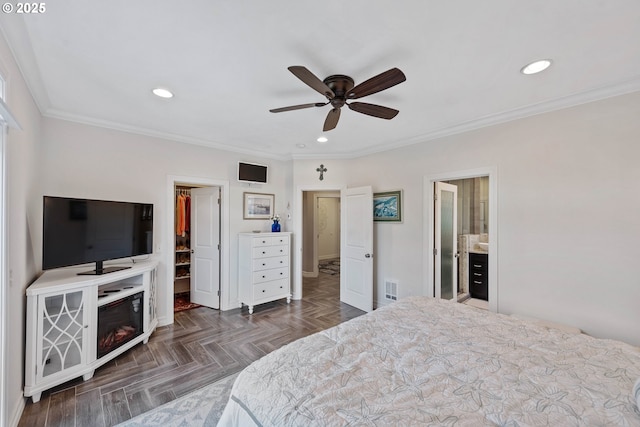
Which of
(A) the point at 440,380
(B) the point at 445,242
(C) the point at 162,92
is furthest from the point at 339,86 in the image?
(B) the point at 445,242

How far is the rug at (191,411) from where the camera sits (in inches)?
74.4

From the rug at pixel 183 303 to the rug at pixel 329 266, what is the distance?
3.42 metres

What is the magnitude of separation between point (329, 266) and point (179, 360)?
5406mm

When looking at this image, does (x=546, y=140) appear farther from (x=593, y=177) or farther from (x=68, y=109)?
(x=68, y=109)

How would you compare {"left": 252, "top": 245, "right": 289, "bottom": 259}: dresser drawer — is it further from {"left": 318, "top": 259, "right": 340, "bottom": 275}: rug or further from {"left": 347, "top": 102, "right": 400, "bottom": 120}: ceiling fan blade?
{"left": 318, "top": 259, "right": 340, "bottom": 275}: rug

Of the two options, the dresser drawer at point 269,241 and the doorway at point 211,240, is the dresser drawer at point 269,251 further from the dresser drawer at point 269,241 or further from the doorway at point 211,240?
the doorway at point 211,240

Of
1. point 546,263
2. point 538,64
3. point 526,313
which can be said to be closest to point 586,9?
point 538,64

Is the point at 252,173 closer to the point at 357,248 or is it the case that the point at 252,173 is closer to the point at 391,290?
the point at 357,248

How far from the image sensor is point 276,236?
427 cm

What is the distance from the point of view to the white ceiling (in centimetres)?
145

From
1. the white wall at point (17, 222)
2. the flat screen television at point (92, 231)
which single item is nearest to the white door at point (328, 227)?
the flat screen television at point (92, 231)

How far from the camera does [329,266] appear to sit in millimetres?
7832

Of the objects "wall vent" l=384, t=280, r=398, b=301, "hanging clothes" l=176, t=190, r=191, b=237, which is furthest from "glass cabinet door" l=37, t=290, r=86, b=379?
"wall vent" l=384, t=280, r=398, b=301

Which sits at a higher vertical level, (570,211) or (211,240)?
(570,211)
